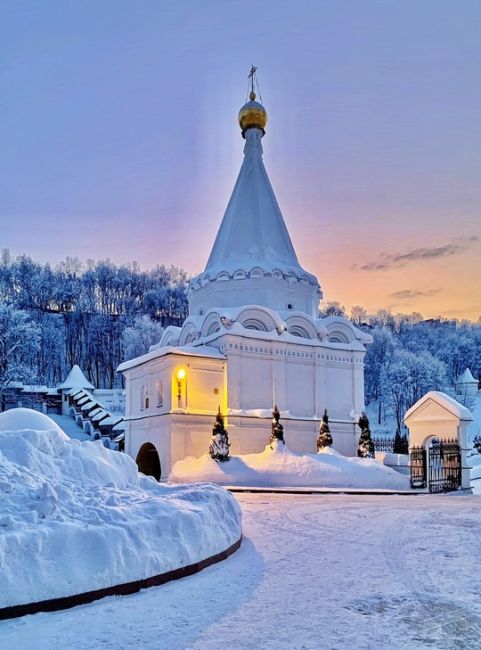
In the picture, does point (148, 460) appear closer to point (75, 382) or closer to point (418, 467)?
point (418, 467)

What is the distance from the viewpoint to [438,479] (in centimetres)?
1820

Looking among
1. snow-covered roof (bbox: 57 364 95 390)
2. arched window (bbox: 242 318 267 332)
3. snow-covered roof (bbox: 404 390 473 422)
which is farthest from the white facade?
snow-covered roof (bbox: 57 364 95 390)

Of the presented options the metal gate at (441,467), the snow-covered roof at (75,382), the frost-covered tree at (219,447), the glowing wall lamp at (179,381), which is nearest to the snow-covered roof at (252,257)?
the glowing wall lamp at (179,381)

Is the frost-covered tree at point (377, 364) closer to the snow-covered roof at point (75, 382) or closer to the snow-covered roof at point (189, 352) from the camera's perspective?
the snow-covered roof at point (75, 382)

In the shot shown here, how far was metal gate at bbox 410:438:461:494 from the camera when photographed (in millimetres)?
18078

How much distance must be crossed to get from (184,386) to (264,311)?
15.2 ft

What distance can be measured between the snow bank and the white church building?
2011 millimetres

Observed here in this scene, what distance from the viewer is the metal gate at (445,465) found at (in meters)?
18.1

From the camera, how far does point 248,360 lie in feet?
73.8

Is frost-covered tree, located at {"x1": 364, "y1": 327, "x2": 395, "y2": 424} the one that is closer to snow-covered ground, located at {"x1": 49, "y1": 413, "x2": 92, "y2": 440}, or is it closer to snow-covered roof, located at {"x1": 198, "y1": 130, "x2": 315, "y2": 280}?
snow-covered ground, located at {"x1": 49, "y1": 413, "x2": 92, "y2": 440}

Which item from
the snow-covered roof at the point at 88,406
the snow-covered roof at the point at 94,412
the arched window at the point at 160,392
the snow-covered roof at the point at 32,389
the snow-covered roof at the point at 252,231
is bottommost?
the snow-covered roof at the point at 94,412

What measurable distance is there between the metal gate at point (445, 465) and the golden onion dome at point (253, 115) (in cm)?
1830

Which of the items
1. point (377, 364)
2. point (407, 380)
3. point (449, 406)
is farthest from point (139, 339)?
point (449, 406)

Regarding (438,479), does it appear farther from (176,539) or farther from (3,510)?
(3,510)
